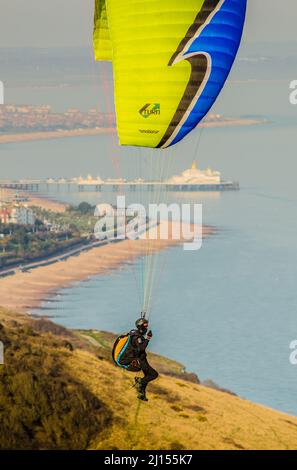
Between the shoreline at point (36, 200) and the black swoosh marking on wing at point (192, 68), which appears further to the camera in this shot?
the shoreline at point (36, 200)

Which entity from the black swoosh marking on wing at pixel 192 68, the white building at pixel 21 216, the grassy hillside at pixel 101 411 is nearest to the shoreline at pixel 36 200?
the white building at pixel 21 216

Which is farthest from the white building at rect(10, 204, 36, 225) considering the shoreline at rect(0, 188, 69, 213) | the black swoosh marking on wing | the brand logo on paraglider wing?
the black swoosh marking on wing

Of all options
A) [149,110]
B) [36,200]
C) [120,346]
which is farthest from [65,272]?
[120,346]

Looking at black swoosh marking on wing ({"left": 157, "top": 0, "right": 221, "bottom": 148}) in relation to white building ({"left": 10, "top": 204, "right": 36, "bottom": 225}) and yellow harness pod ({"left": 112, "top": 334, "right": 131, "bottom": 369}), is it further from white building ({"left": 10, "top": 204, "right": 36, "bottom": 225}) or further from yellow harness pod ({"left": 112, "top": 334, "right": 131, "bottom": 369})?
white building ({"left": 10, "top": 204, "right": 36, "bottom": 225})

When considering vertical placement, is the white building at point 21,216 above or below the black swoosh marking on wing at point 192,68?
below

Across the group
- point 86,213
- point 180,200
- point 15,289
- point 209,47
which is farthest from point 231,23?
point 180,200

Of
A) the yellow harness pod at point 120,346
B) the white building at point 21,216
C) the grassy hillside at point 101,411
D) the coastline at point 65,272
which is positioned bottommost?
the coastline at point 65,272

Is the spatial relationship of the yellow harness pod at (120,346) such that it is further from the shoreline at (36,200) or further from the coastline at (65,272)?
the shoreline at (36,200)
